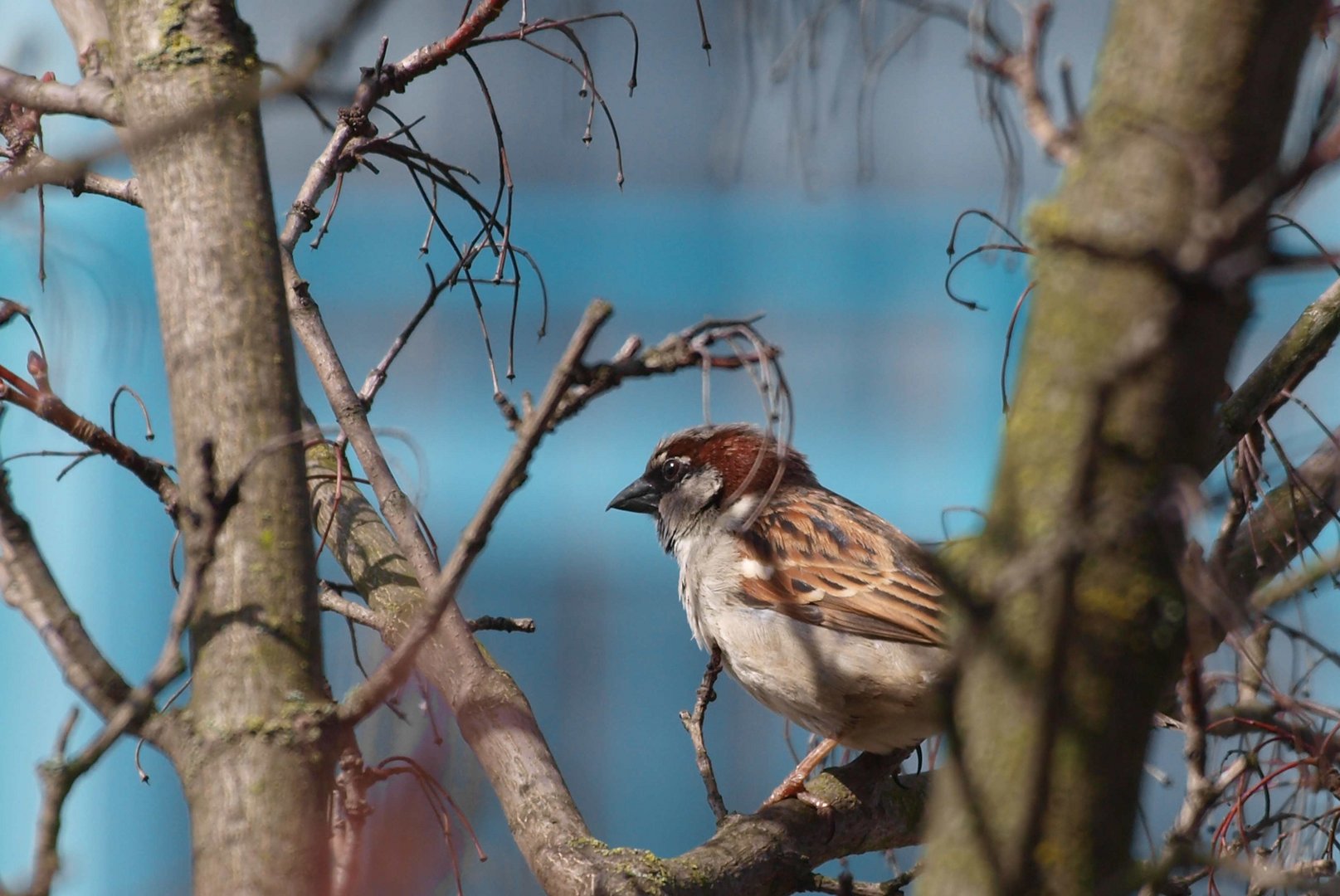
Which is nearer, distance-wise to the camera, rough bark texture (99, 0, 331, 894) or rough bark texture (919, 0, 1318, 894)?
rough bark texture (919, 0, 1318, 894)

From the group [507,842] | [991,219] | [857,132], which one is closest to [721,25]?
[857,132]

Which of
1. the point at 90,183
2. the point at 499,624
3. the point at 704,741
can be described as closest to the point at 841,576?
the point at 704,741

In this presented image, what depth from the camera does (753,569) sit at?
4.13m

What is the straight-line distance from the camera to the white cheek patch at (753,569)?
162 inches

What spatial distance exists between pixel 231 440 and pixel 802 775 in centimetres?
237

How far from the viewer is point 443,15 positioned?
9.06 meters

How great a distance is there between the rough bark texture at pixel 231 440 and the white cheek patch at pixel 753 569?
255cm

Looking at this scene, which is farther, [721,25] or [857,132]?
[721,25]

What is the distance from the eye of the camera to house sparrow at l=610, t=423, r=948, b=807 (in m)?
3.73

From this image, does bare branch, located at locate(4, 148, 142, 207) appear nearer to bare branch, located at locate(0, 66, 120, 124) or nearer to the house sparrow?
bare branch, located at locate(0, 66, 120, 124)

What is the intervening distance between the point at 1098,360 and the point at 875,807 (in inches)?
88.3

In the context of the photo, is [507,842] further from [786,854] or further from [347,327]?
[347,327]

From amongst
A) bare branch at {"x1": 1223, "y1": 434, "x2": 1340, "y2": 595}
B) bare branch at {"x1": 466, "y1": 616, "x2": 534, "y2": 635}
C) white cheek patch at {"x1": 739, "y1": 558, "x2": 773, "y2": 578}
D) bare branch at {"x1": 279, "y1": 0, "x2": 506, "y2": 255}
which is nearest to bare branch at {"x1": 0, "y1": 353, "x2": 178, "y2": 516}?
bare branch at {"x1": 279, "y1": 0, "x2": 506, "y2": 255}

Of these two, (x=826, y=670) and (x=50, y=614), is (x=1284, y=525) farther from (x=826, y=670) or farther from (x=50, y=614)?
(x=50, y=614)
